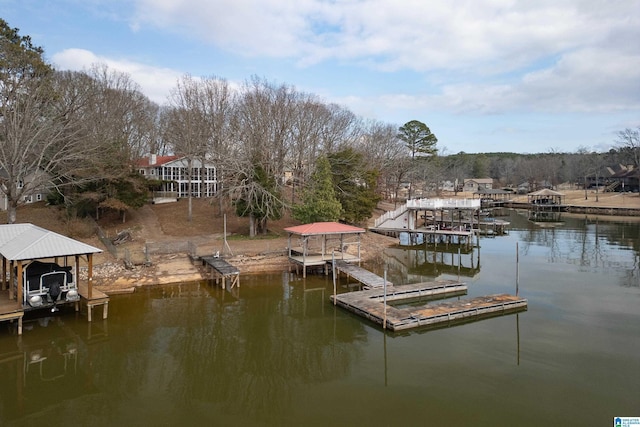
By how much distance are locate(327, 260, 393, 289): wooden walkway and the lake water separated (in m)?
1.96

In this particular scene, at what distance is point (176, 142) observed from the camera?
127ft

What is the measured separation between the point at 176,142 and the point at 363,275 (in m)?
25.5

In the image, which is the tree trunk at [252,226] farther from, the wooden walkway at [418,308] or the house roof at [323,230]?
the wooden walkway at [418,308]

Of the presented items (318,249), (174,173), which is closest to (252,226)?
(318,249)

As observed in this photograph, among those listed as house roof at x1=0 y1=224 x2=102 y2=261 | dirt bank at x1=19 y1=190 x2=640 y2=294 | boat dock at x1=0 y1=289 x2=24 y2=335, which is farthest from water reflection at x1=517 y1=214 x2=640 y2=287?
boat dock at x1=0 y1=289 x2=24 y2=335

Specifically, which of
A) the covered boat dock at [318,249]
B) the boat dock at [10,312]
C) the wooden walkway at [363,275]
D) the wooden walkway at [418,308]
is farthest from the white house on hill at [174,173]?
the wooden walkway at [418,308]

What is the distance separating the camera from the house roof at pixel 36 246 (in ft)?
46.2

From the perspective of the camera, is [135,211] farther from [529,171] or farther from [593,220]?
[529,171]

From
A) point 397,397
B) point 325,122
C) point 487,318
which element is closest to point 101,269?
point 397,397

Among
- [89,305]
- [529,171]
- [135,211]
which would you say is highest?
[529,171]

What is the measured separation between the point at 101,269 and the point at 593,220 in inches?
2243

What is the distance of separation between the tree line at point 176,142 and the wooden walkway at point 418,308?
11.2 m

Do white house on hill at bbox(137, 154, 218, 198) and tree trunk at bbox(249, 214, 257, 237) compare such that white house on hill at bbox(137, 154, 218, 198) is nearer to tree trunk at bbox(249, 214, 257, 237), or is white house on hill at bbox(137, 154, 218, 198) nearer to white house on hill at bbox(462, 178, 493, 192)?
tree trunk at bbox(249, 214, 257, 237)

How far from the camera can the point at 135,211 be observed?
118ft
